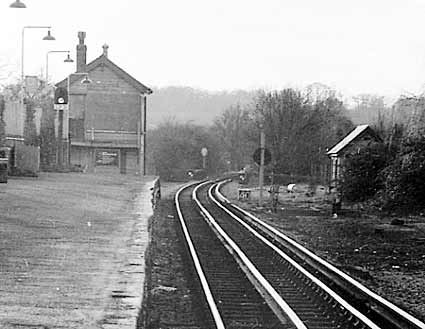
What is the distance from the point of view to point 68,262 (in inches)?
559

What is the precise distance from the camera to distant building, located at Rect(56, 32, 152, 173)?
6731 cm

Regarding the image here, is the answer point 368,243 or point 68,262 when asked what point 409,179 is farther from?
point 68,262

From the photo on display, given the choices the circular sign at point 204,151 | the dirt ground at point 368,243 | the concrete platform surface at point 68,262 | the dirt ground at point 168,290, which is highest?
the circular sign at point 204,151

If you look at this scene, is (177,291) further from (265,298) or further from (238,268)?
(238,268)

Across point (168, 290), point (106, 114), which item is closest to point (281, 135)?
point (106, 114)

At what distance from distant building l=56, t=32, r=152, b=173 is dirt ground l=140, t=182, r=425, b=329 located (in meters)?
27.4

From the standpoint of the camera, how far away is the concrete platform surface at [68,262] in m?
9.62

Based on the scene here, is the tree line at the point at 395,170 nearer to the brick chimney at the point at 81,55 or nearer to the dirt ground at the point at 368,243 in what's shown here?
the dirt ground at the point at 368,243

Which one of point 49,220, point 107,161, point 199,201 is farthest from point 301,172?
point 49,220

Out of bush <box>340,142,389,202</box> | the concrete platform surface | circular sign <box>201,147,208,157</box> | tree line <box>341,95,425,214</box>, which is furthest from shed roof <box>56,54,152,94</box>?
the concrete platform surface

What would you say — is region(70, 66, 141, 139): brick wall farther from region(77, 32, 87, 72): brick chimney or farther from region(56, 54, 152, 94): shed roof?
region(77, 32, 87, 72): brick chimney

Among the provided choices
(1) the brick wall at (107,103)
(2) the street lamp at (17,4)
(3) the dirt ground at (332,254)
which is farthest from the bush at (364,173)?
(1) the brick wall at (107,103)

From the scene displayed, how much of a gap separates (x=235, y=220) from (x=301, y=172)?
140 ft

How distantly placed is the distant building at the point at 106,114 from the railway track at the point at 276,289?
1696 inches
